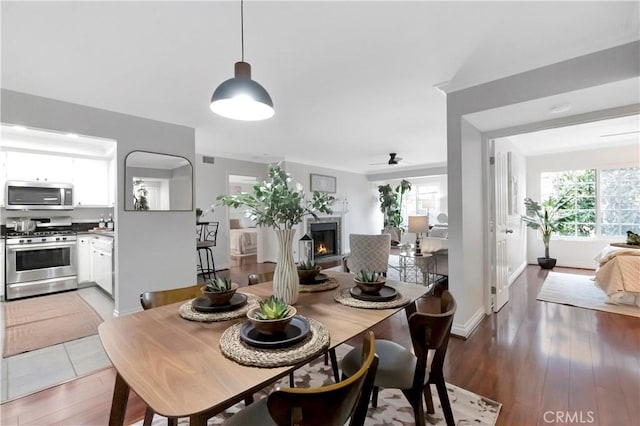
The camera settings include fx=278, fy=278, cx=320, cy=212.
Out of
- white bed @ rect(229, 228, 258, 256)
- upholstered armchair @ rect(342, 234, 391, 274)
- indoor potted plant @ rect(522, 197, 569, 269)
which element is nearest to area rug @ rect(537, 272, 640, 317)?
indoor potted plant @ rect(522, 197, 569, 269)

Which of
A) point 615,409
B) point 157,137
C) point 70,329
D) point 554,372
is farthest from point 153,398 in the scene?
point 157,137

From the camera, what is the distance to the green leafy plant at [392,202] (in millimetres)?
8570

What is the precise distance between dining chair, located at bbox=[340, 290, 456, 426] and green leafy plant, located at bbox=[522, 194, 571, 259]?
5095 mm

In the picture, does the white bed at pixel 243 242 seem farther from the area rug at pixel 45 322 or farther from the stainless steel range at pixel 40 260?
the area rug at pixel 45 322

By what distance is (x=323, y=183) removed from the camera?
7.05 metres

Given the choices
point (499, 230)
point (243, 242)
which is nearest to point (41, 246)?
Answer: point (243, 242)

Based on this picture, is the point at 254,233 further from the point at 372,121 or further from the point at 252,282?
the point at 252,282

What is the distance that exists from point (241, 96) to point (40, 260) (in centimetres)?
463

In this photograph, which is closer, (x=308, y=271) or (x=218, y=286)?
(x=218, y=286)

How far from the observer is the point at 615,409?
168cm

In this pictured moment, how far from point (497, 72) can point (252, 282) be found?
2648 mm

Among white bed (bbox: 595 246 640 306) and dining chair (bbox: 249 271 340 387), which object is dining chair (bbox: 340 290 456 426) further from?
white bed (bbox: 595 246 640 306)

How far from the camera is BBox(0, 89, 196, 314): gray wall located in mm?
2680

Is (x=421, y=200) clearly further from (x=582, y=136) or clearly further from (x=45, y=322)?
(x=45, y=322)
